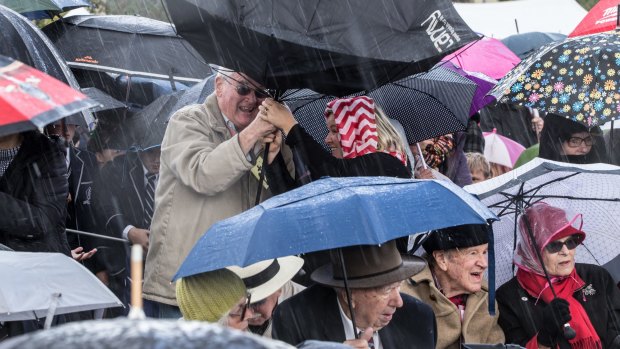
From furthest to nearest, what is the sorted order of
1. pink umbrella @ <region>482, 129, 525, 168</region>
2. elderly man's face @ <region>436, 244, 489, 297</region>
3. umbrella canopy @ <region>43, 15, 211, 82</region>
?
pink umbrella @ <region>482, 129, 525, 168</region>, umbrella canopy @ <region>43, 15, 211, 82</region>, elderly man's face @ <region>436, 244, 489, 297</region>

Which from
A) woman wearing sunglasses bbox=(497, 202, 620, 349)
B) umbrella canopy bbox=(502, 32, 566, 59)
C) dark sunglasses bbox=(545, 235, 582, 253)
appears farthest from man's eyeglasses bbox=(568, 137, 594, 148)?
umbrella canopy bbox=(502, 32, 566, 59)

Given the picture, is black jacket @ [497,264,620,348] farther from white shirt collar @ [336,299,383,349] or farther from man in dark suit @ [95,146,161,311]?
man in dark suit @ [95,146,161,311]

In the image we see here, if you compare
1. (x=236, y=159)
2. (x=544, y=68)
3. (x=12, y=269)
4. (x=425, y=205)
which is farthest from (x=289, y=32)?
(x=544, y=68)

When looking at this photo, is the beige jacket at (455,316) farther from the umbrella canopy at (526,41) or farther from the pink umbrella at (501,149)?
the umbrella canopy at (526,41)

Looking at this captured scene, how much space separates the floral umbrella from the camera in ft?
21.5

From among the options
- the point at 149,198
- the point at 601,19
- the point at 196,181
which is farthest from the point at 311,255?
the point at 601,19

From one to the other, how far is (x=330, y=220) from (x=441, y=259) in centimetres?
186

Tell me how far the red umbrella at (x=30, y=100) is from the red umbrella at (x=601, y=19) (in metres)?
6.63

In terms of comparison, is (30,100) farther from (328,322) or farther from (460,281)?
(460,281)

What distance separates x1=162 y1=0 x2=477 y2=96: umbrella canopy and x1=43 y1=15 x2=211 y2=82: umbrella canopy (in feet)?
13.7

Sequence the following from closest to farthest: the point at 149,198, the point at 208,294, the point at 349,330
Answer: the point at 208,294 → the point at 349,330 → the point at 149,198

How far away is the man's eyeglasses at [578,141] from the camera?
739 centimetres

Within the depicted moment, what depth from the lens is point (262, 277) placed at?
4738 mm

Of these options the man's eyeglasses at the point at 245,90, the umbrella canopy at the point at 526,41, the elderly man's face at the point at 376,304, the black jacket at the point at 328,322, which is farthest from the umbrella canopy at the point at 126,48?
the umbrella canopy at the point at 526,41
